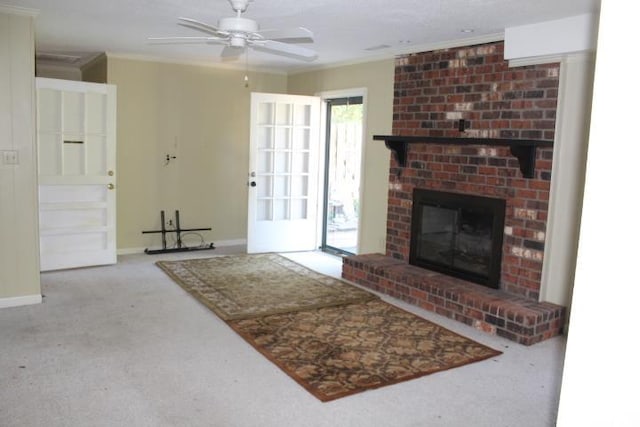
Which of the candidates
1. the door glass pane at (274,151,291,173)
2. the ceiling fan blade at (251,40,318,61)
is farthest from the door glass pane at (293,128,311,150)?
the ceiling fan blade at (251,40,318,61)

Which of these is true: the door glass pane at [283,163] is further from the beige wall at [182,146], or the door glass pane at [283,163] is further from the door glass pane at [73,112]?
the door glass pane at [73,112]

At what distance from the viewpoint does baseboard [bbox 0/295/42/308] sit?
4.33 metres

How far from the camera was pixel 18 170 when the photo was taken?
429 centimetres

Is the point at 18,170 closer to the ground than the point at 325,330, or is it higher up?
higher up

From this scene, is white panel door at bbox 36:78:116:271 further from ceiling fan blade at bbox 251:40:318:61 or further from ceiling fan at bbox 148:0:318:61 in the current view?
ceiling fan blade at bbox 251:40:318:61

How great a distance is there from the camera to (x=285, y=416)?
109 inches

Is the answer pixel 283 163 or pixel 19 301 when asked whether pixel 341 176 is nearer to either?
pixel 283 163

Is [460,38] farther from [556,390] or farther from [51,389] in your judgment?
[51,389]

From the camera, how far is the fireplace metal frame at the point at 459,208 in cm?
453

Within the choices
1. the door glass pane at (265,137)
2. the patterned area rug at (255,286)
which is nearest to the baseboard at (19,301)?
the patterned area rug at (255,286)

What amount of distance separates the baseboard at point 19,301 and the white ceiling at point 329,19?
227 centimetres

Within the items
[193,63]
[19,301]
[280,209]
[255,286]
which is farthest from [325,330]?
[193,63]

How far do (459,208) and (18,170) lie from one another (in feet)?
12.1

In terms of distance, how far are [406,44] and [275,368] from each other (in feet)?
10.9
